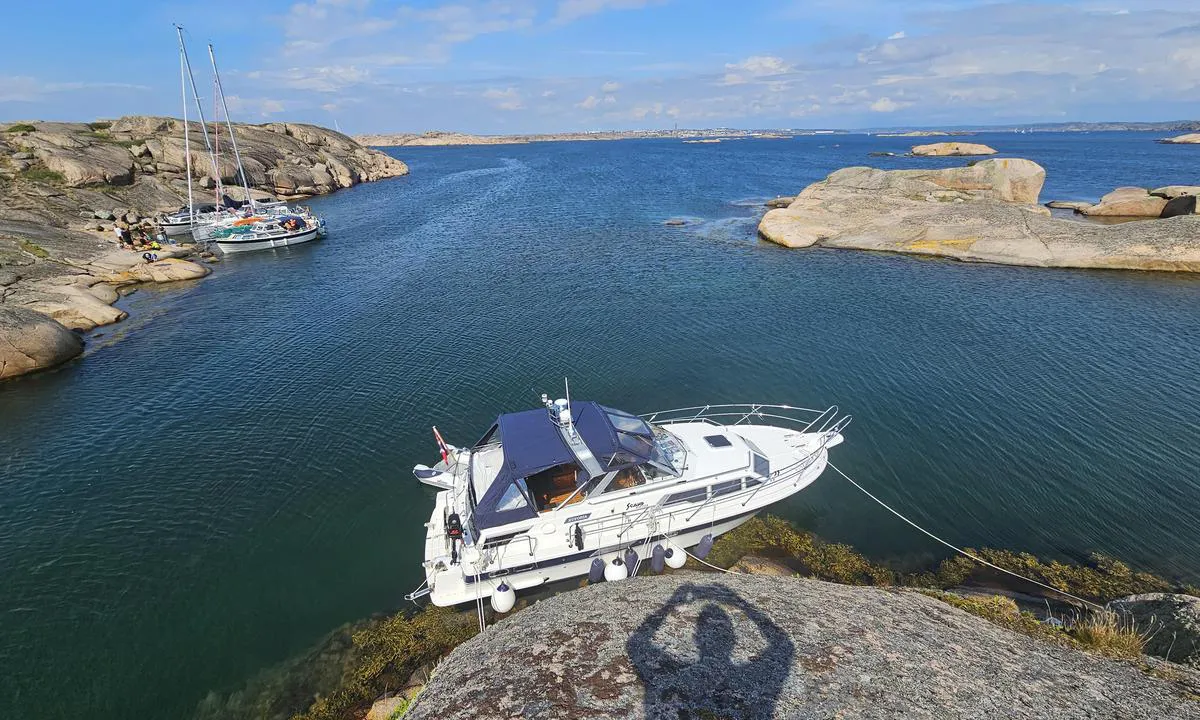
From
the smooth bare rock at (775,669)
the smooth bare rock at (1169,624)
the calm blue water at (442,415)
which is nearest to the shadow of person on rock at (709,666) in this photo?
the smooth bare rock at (775,669)

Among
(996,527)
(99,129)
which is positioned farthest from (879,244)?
(99,129)

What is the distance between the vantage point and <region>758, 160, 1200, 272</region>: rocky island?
40844 millimetres

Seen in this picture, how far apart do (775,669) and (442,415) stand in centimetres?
1887

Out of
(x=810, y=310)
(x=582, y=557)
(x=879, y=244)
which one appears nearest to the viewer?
(x=582, y=557)

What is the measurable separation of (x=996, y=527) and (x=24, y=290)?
56776 mm

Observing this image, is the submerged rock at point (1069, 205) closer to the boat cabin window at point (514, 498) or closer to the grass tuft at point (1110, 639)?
the grass tuft at point (1110, 639)

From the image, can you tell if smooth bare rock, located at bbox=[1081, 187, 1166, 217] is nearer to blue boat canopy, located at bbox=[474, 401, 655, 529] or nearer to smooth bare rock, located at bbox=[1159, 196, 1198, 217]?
smooth bare rock, located at bbox=[1159, 196, 1198, 217]

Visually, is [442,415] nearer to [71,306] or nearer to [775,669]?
[775,669]

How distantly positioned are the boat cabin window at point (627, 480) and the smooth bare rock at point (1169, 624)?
442 inches

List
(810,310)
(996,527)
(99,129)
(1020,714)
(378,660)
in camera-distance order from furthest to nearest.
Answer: (99,129)
(810,310)
(996,527)
(378,660)
(1020,714)

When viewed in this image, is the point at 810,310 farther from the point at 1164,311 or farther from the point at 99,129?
the point at 99,129

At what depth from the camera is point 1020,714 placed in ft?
24.6

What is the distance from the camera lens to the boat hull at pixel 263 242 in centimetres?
5556

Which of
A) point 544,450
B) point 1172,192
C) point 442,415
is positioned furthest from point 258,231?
point 1172,192
